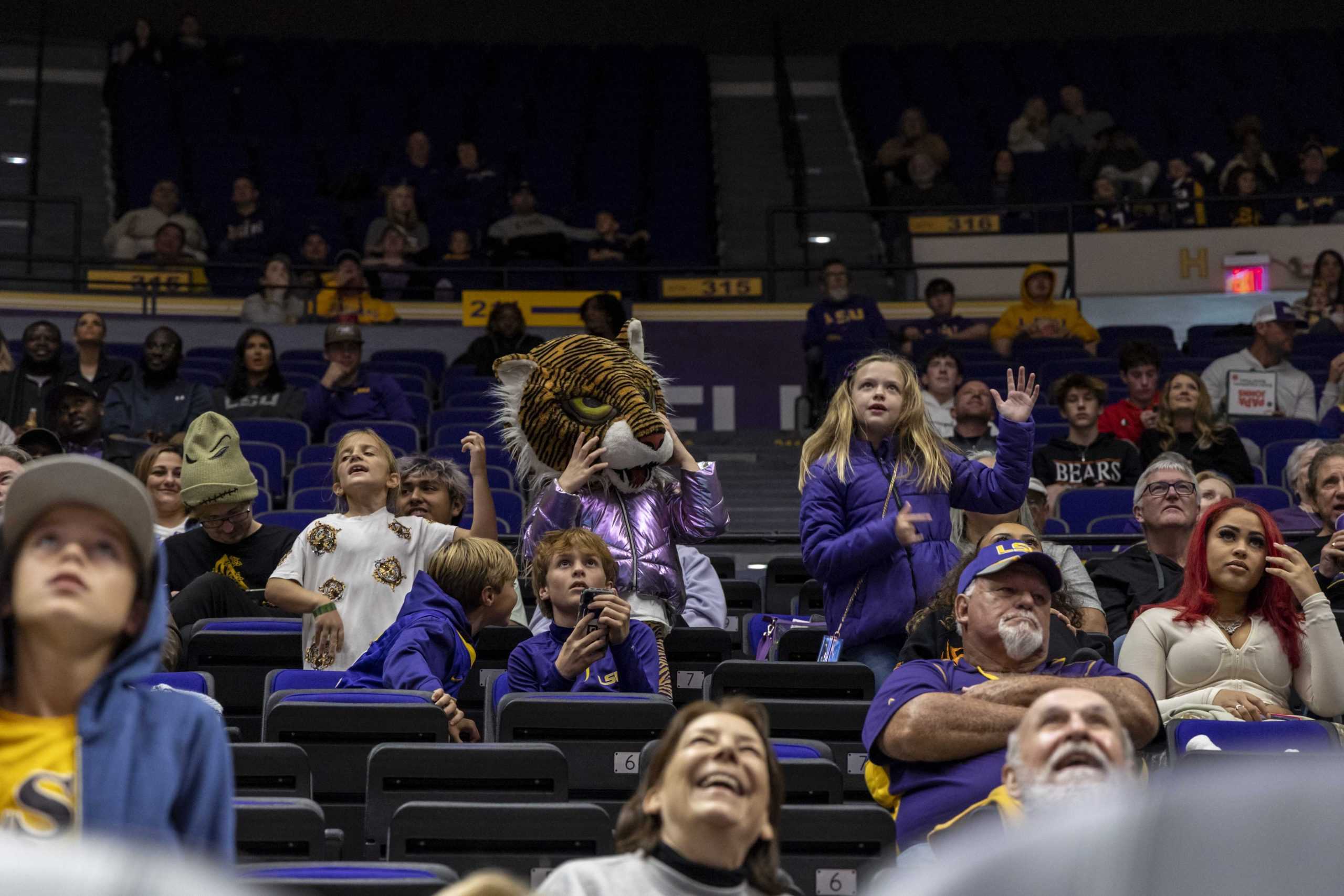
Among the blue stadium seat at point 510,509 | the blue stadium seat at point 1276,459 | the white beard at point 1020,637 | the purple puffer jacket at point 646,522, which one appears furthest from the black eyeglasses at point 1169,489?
the blue stadium seat at point 510,509

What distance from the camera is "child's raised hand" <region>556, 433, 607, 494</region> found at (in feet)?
14.1

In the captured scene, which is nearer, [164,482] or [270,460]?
[164,482]

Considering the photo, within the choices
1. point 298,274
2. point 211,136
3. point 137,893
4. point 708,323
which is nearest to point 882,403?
point 137,893

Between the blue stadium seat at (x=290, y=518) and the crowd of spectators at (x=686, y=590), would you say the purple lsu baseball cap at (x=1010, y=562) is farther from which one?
the blue stadium seat at (x=290, y=518)

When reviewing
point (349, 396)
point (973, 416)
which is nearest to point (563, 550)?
point (973, 416)

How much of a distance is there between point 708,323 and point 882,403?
6544 millimetres

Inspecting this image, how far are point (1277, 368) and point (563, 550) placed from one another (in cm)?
501

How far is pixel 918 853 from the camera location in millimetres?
2959

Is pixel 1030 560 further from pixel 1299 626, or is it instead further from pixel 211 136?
pixel 211 136

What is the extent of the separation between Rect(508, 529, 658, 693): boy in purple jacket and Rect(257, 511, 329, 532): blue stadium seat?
1947mm

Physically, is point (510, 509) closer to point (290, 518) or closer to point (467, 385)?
point (290, 518)

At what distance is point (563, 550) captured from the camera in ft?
12.9

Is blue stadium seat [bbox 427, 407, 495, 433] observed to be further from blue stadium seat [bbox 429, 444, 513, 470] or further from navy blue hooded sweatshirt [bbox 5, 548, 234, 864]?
navy blue hooded sweatshirt [bbox 5, 548, 234, 864]

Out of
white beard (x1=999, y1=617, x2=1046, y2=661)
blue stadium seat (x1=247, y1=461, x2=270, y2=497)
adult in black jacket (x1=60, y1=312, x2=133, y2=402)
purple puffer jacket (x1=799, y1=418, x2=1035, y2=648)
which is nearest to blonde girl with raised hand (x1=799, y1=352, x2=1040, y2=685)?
purple puffer jacket (x1=799, y1=418, x2=1035, y2=648)
